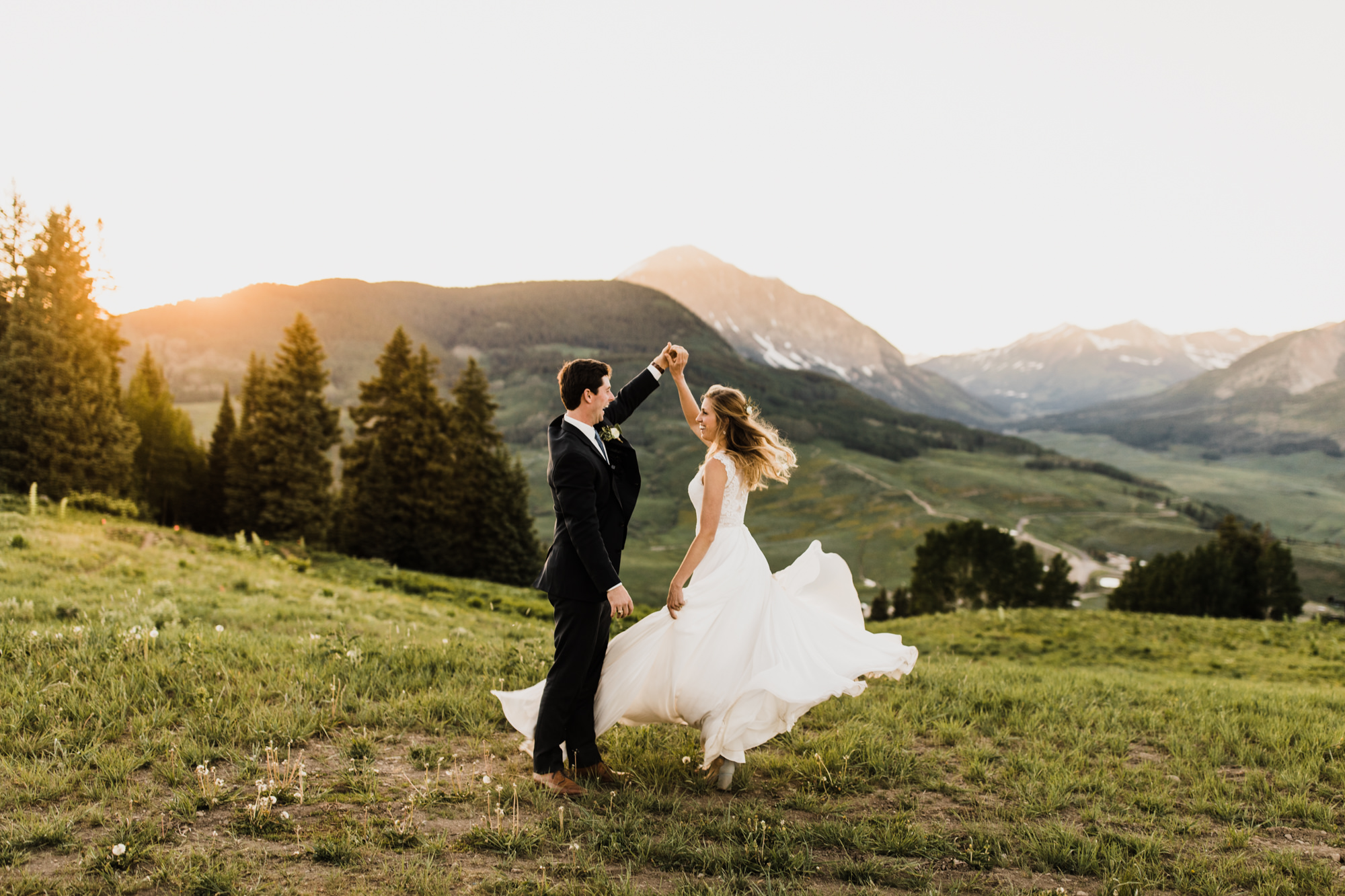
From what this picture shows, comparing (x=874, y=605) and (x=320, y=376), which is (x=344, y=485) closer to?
(x=320, y=376)

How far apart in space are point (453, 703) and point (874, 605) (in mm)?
67807

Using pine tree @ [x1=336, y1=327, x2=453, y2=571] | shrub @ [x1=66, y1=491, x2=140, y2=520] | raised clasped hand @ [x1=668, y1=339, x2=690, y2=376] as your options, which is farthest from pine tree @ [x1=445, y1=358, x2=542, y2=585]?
raised clasped hand @ [x1=668, y1=339, x2=690, y2=376]

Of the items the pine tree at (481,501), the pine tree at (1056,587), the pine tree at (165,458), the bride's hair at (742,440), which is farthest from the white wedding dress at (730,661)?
the pine tree at (165,458)

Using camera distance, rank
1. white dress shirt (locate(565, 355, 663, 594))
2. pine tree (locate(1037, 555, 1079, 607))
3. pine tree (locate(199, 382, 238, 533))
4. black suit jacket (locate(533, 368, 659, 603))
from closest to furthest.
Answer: black suit jacket (locate(533, 368, 659, 603)) < white dress shirt (locate(565, 355, 663, 594)) < pine tree (locate(199, 382, 238, 533)) < pine tree (locate(1037, 555, 1079, 607))

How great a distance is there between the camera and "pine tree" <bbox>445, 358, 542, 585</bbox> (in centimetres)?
4416

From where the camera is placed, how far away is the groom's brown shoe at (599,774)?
20.7 feet

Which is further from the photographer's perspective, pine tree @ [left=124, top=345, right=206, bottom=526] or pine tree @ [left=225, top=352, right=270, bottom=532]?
Result: pine tree @ [left=124, top=345, right=206, bottom=526]

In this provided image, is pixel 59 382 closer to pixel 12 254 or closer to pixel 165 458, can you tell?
pixel 12 254

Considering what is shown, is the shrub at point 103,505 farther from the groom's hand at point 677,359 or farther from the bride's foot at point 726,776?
the bride's foot at point 726,776

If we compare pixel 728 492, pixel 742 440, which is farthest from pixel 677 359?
pixel 728 492

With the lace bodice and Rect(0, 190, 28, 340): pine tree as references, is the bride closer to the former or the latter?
the lace bodice

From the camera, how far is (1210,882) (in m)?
4.89

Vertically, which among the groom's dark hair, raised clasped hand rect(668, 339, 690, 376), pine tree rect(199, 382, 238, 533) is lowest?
pine tree rect(199, 382, 238, 533)

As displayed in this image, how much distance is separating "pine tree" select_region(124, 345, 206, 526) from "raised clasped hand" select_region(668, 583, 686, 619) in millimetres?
55633
